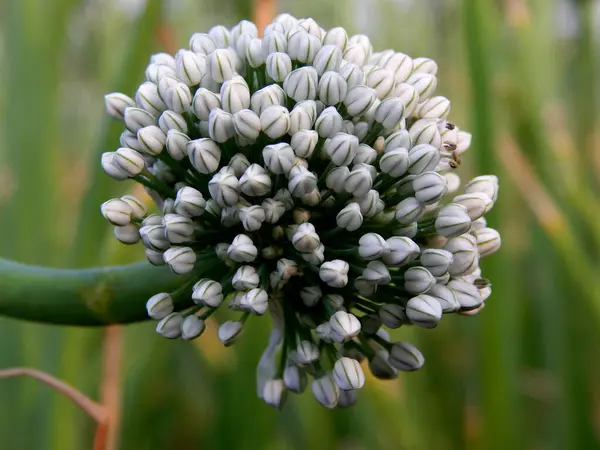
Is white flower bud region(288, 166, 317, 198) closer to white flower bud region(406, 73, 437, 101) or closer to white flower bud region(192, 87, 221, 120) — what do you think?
white flower bud region(192, 87, 221, 120)

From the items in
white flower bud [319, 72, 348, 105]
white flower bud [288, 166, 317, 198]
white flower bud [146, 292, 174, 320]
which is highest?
white flower bud [319, 72, 348, 105]

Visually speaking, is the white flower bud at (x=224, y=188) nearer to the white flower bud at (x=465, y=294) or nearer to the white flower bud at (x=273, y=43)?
the white flower bud at (x=273, y=43)

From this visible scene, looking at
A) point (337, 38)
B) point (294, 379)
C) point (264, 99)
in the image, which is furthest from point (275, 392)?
point (337, 38)

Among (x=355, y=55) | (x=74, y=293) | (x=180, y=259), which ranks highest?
(x=355, y=55)

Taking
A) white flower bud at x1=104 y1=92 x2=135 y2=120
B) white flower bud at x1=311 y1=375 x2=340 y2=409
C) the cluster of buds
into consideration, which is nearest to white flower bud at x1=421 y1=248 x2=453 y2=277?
the cluster of buds

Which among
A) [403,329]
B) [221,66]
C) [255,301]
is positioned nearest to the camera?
[255,301]

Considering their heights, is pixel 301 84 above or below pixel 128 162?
above

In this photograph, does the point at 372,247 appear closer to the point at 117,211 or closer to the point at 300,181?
the point at 300,181

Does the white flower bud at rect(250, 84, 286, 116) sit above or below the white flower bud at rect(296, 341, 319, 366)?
above
